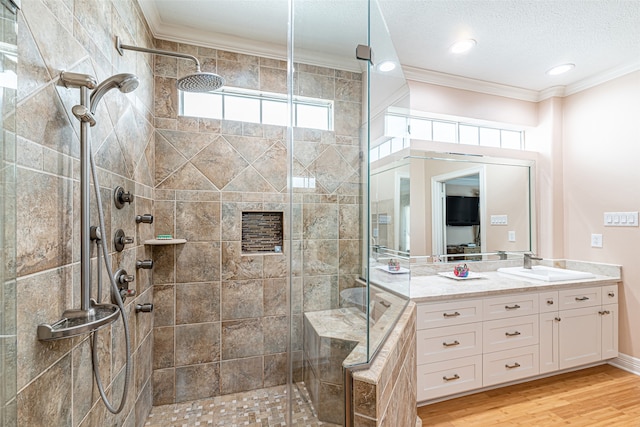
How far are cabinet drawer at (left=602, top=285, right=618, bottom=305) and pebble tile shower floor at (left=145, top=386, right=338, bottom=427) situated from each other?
9.06 feet

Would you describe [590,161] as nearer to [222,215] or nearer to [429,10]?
[429,10]

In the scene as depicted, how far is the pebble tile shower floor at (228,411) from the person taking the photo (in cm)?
189

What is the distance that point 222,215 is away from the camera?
223cm

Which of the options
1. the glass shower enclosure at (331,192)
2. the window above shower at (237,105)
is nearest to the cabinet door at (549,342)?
the glass shower enclosure at (331,192)

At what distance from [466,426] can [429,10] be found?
8.69ft

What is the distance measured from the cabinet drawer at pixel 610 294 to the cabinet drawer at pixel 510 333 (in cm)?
82

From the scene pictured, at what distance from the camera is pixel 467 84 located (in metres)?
2.84

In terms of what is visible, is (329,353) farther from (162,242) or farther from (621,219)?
(621,219)

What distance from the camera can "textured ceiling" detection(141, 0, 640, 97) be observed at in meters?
1.88

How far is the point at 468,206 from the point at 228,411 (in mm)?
2583

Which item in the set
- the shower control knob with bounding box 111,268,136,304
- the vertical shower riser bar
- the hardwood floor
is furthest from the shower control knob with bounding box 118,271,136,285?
the hardwood floor

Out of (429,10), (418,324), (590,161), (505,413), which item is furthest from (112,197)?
(590,161)

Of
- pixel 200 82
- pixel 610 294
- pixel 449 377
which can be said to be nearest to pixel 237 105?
pixel 200 82

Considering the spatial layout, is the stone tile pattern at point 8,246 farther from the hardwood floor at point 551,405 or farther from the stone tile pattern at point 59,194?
the hardwood floor at point 551,405
